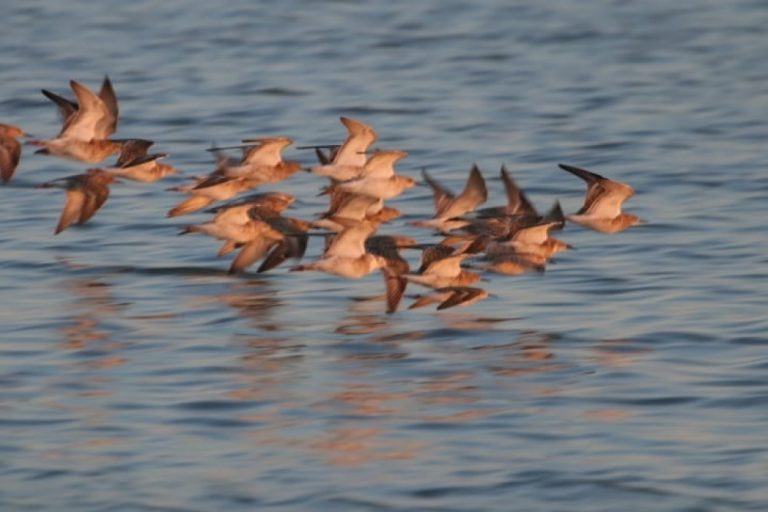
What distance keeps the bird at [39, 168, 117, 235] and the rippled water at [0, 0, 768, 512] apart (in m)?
0.36

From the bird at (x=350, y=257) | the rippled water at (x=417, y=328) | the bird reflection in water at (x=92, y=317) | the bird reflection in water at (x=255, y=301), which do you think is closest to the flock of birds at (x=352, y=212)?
the bird at (x=350, y=257)

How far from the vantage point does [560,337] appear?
45.2ft

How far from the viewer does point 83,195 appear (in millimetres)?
16266

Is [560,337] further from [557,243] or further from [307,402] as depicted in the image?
[307,402]

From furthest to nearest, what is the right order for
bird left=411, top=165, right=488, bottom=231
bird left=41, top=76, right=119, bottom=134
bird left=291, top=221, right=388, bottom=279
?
1. bird left=41, top=76, right=119, bottom=134
2. bird left=411, top=165, right=488, bottom=231
3. bird left=291, top=221, right=388, bottom=279

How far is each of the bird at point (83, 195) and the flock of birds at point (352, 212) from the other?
0.03 ft

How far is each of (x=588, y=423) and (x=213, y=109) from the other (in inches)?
480

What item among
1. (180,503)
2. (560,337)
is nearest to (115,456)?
(180,503)

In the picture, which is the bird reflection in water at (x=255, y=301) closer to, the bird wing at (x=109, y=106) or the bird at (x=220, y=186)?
the bird at (x=220, y=186)

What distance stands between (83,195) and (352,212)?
2.54 metres

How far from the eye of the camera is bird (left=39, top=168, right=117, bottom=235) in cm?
1598

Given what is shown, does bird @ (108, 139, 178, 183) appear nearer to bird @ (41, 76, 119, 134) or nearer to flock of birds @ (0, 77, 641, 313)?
flock of birds @ (0, 77, 641, 313)

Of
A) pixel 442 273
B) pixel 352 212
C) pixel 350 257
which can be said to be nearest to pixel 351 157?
pixel 352 212

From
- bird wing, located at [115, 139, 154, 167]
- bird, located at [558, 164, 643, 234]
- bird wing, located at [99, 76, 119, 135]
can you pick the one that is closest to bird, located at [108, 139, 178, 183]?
bird wing, located at [115, 139, 154, 167]
